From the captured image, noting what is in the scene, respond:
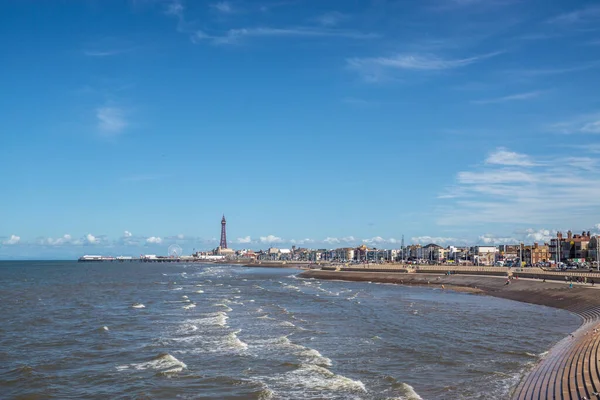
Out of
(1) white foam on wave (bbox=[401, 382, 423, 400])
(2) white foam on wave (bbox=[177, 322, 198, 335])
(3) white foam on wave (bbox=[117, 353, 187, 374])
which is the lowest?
(2) white foam on wave (bbox=[177, 322, 198, 335])

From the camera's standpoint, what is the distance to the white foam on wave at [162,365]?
2803 centimetres

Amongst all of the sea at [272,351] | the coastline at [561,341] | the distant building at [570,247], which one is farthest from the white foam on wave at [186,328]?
the distant building at [570,247]

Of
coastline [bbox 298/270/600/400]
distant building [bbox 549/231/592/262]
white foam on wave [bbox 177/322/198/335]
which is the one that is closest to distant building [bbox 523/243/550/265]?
distant building [bbox 549/231/592/262]

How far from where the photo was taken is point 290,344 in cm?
3512

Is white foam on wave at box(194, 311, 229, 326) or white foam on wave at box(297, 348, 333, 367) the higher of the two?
white foam on wave at box(297, 348, 333, 367)

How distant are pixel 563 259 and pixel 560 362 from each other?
14038 cm

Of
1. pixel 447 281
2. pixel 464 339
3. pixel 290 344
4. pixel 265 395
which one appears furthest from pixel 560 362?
pixel 447 281

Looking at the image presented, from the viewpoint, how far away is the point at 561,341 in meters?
33.0

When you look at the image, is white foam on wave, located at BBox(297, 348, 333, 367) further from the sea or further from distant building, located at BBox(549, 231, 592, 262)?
distant building, located at BBox(549, 231, 592, 262)

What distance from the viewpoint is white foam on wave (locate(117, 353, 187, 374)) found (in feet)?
92.0

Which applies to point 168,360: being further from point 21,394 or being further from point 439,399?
point 439,399

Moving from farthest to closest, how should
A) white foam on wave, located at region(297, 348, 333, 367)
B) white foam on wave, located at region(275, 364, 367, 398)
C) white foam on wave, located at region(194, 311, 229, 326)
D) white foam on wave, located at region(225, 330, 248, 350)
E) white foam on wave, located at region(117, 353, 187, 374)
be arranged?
1. white foam on wave, located at region(194, 311, 229, 326)
2. white foam on wave, located at region(225, 330, 248, 350)
3. white foam on wave, located at region(297, 348, 333, 367)
4. white foam on wave, located at region(117, 353, 187, 374)
5. white foam on wave, located at region(275, 364, 367, 398)

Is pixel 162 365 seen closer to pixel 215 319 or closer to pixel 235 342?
pixel 235 342

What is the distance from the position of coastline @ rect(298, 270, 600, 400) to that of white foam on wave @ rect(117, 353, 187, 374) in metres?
16.7
